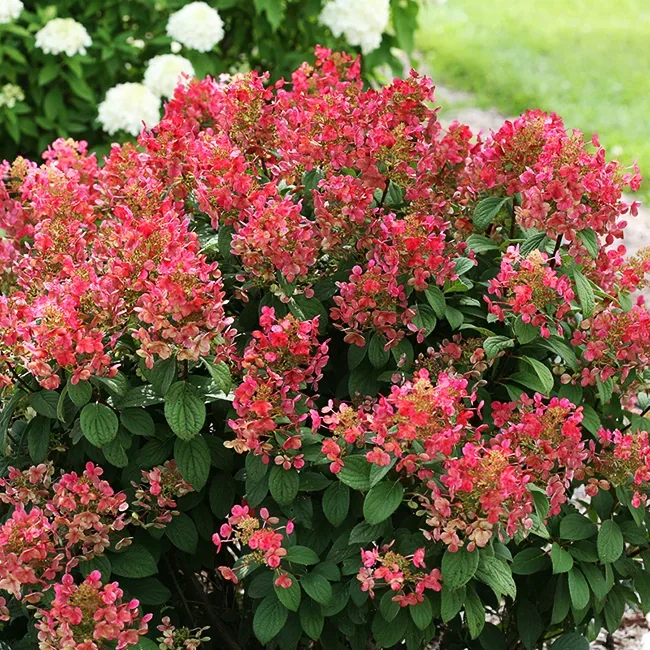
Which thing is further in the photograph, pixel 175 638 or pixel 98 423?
pixel 175 638

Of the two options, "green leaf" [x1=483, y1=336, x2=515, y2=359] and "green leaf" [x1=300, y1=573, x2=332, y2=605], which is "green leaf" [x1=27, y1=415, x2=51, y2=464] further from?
"green leaf" [x1=483, y1=336, x2=515, y2=359]

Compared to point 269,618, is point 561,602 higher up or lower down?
higher up

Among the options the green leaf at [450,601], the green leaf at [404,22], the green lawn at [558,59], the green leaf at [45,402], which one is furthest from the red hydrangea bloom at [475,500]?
the green lawn at [558,59]

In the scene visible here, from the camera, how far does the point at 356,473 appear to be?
5.52 ft

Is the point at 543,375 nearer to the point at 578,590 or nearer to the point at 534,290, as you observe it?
the point at 534,290

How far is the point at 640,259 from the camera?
2.13 m

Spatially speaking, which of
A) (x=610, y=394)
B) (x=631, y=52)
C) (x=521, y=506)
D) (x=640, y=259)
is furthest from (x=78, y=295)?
(x=631, y=52)

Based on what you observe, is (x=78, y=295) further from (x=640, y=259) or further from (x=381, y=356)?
(x=640, y=259)

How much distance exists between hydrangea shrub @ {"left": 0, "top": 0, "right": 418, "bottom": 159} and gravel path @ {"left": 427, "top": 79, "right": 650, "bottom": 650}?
1.03m

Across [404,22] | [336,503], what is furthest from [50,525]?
[404,22]

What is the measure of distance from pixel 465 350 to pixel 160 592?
0.73 metres

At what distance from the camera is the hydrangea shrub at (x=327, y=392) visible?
1.64 metres

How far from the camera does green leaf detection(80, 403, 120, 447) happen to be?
1.68 meters

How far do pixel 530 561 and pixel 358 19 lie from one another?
3.44m
